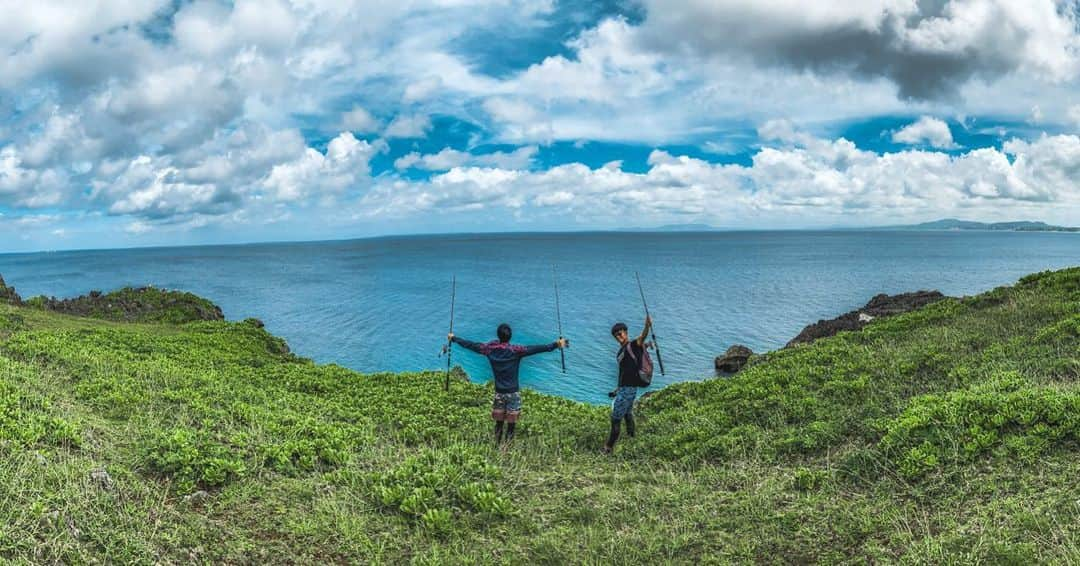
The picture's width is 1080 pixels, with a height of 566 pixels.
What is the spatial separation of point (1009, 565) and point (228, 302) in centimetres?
8241

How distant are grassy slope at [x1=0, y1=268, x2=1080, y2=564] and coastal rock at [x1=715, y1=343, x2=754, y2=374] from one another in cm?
1673

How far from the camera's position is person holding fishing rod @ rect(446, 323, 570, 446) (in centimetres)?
1297

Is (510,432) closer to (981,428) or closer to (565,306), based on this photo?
(981,428)

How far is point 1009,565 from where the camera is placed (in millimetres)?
7121

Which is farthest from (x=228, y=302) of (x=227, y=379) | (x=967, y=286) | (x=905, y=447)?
(x=967, y=286)

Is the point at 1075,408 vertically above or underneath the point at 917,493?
above

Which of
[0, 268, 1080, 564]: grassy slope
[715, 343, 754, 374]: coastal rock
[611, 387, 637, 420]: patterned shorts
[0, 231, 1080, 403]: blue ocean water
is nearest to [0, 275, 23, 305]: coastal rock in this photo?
[0, 231, 1080, 403]: blue ocean water

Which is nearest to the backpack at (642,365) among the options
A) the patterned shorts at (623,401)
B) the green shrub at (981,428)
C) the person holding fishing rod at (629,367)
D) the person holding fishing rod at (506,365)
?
the person holding fishing rod at (629,367)

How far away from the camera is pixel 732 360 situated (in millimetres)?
34531

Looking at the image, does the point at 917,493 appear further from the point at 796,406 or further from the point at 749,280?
the point at 749,280

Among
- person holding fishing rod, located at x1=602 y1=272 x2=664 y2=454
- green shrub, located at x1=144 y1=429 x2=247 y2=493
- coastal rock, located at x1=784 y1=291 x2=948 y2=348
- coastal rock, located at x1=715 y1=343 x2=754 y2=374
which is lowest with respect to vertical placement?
coastal rock, located at x1=715 y1=343 x2=754 y2=374

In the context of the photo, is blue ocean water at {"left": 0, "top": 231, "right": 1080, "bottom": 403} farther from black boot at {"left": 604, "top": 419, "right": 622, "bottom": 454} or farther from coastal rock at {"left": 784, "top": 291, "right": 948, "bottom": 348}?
black boot at {"left": 604, "top": 419, "right": 622, "bottom": 454}

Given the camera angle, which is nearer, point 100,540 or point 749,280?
point 100,540

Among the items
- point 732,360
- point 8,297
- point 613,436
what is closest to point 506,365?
point 613,436
